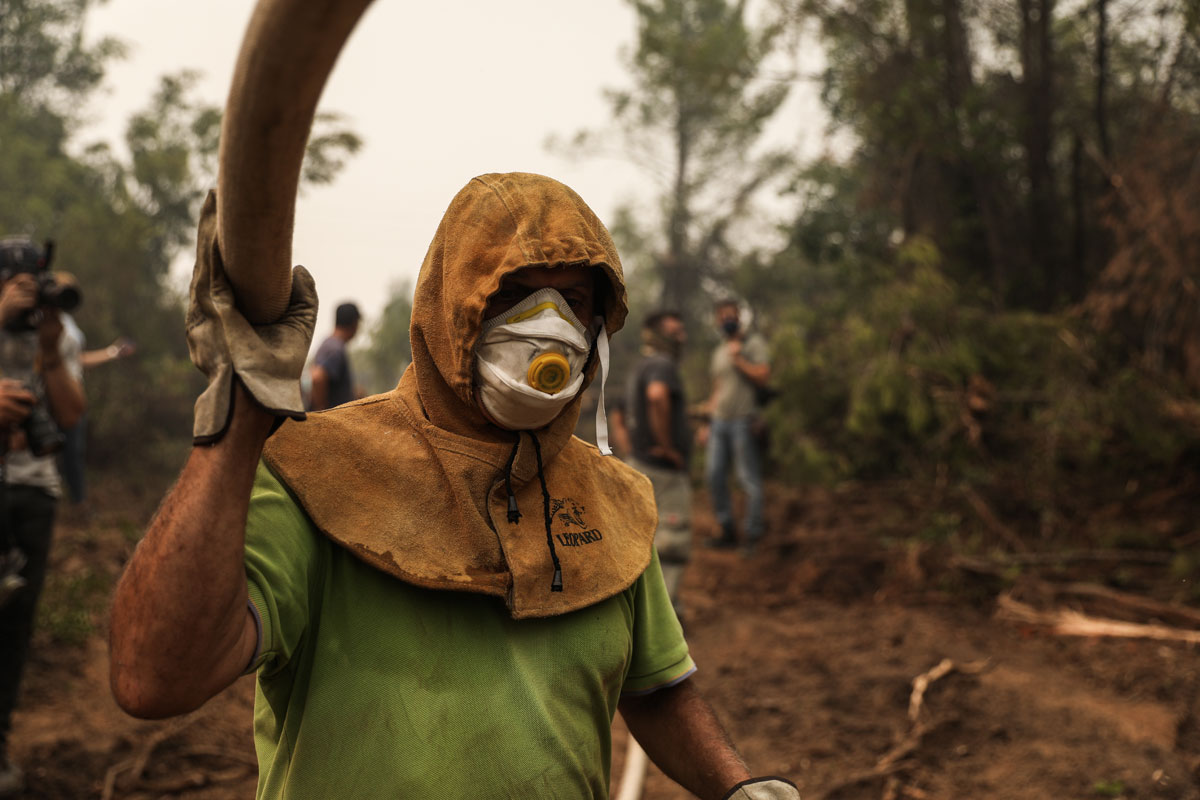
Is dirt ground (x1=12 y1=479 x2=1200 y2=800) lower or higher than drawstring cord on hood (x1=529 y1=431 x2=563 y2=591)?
lower

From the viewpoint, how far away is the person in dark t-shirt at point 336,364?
280 inches

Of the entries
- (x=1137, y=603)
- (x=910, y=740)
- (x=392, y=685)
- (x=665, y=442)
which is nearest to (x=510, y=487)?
(x=392, y=685)

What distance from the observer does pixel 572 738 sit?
1629 millimetres

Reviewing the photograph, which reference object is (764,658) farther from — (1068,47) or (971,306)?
(1068,47)

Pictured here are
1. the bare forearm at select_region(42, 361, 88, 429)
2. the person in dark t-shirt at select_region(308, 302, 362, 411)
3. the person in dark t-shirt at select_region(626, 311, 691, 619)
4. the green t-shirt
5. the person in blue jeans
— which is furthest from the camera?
the person in blue jeans

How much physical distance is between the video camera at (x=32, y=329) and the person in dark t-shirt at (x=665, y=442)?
364 centimetres

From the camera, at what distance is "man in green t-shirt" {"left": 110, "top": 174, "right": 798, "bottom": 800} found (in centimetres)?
119

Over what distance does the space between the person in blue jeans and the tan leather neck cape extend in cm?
706

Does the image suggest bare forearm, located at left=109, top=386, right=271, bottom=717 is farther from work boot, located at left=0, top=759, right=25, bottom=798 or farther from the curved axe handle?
work boot, located at left=0, top=759, right=25, bottom=798

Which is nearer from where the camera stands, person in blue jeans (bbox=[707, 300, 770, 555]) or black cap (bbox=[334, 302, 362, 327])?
black cap (bbox=[334, 302, 362, 327])

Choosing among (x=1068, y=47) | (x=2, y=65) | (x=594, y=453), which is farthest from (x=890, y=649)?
(x=2, y=65)

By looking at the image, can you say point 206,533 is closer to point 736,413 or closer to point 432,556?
point 432,556

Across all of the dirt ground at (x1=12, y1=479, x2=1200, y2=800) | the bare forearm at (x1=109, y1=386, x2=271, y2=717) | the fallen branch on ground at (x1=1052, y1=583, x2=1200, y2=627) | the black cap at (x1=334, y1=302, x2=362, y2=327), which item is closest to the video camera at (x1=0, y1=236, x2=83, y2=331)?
the dirt ground at (x1=12, y1=479, x2=1200, y2=800)

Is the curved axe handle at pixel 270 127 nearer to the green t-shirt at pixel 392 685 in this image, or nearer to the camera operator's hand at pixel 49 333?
the green t-shirt at pixel 392 685
